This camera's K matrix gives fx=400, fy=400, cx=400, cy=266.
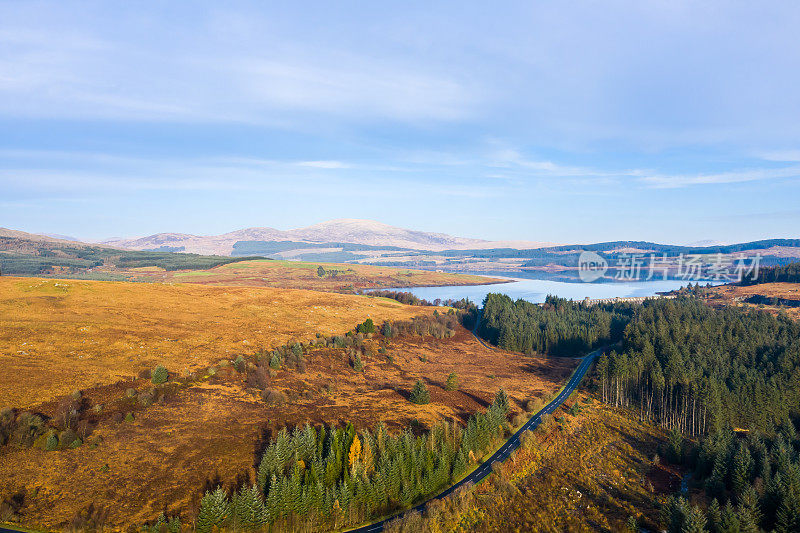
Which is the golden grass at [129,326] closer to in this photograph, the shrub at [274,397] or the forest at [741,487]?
the shrub at [274,397]

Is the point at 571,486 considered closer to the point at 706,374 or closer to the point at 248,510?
the point at 248,510

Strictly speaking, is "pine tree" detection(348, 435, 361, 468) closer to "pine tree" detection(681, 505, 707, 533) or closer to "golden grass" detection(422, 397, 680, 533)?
"golden grass" detection(422, 397, 680, 533)

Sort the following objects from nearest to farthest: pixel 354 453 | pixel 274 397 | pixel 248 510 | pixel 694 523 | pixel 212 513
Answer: pixel 212 513, pixel 248 510, pixel 694 523, pixel 354 453, pixel 274 397

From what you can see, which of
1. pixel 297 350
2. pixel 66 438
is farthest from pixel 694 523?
pixel 297 350

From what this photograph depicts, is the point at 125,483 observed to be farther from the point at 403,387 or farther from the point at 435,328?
the point at 435,328

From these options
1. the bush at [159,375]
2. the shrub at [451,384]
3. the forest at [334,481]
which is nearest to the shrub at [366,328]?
the shrub at [451,384]

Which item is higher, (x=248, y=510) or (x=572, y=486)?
(x=248, y=510)
